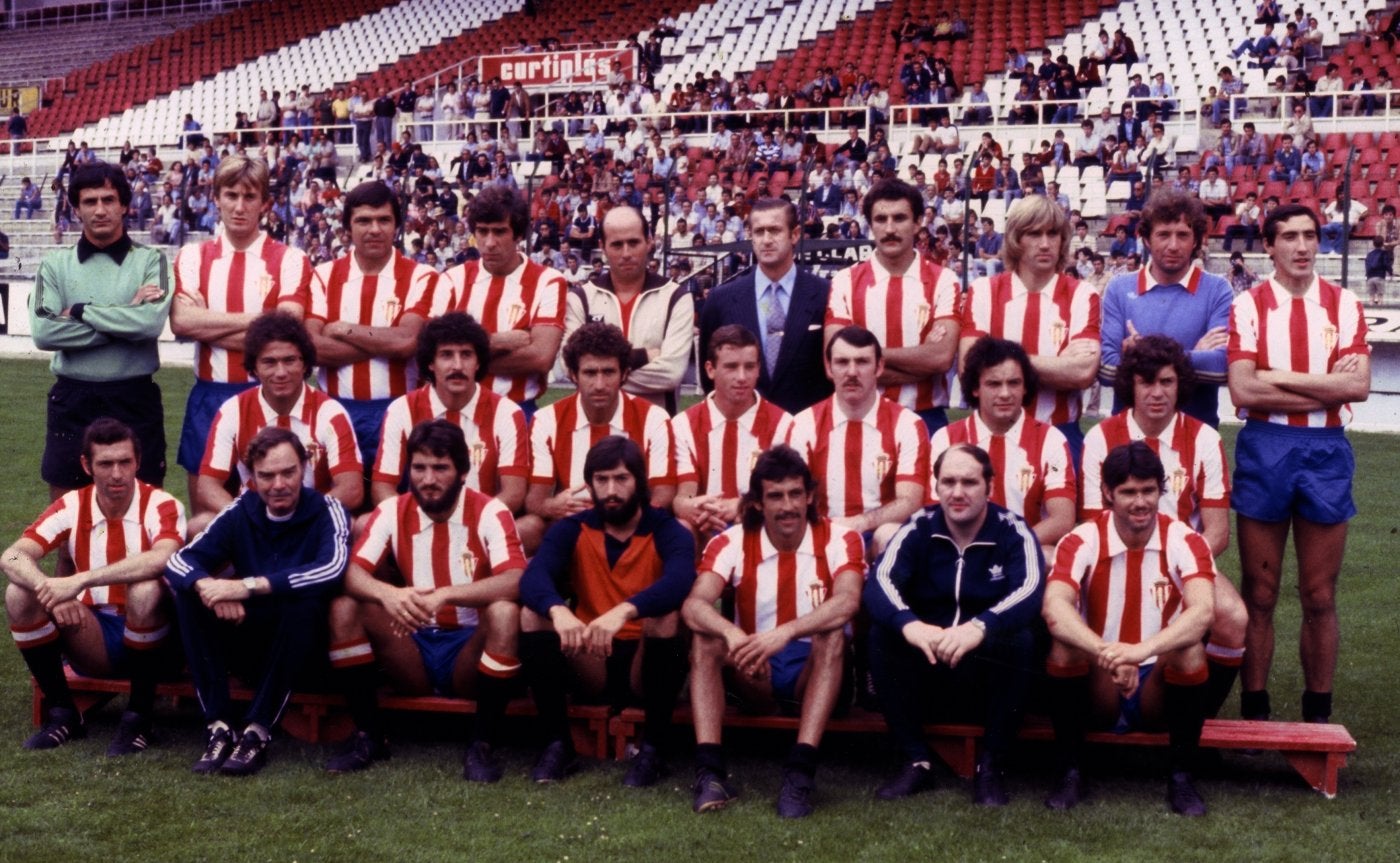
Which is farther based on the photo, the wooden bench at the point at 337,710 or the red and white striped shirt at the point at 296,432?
the red and white striped shirt at the point at 296,432

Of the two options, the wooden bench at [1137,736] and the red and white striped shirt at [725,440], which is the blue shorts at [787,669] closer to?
the wooden bench at [1137,736]

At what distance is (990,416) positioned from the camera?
5.18 m

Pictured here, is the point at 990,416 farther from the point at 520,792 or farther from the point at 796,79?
the point at 796,79

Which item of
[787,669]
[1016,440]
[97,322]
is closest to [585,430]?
[787,669]

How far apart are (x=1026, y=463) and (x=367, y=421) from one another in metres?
2.33

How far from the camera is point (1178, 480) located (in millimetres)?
5082

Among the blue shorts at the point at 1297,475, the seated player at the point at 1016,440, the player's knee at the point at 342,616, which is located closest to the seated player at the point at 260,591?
the player's knee at the point at 342,616

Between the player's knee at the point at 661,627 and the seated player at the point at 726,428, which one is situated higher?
the seated player at the point at 726,428

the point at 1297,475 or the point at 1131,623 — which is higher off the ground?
the point at 1297,475

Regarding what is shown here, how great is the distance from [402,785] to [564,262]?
14.3 metres

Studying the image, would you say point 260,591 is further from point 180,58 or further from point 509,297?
point 180,58

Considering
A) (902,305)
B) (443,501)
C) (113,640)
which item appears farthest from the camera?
(902,305)

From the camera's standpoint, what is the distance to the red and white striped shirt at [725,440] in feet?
18.1

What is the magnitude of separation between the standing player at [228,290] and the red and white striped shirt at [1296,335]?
3.20 meters
